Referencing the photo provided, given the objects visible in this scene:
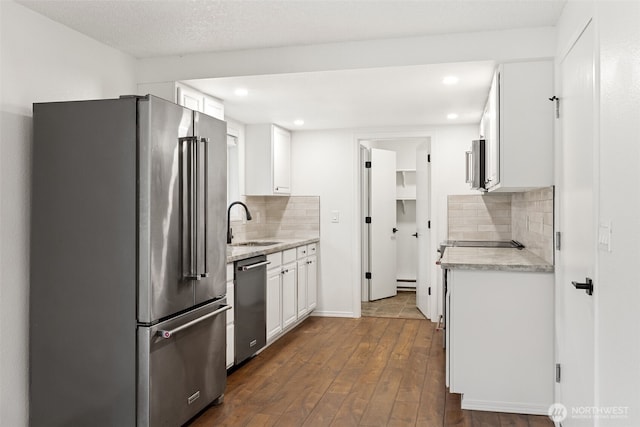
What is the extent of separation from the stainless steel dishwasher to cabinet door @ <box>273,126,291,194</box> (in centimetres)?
151

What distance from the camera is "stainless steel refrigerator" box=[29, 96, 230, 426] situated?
2627mm

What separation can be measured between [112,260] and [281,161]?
3.39 metres

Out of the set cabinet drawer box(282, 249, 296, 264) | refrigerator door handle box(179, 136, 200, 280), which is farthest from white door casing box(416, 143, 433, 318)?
refrigerator door handle box(179, 136, 200, 280)

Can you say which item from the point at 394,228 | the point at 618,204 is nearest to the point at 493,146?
the point at 618,204

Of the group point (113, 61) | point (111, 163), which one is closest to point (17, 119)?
point (111, 163)

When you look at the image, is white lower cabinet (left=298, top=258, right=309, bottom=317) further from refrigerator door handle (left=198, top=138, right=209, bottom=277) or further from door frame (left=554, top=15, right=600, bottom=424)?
door frame (left=554, top=15, right=600, bottom=424)

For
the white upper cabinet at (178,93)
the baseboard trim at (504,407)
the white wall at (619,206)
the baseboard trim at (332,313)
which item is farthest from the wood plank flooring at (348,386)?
the white upper cabinet at (178,93)

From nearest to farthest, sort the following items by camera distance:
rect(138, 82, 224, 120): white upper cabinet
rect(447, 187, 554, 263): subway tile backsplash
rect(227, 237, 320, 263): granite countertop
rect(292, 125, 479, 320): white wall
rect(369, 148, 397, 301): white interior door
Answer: rect(138, 82, 224, 120): white upper cabinet
rect(227, 237, 320, 263): granite countertop
rect(447, 187, 554, 263): subway tile backsplash
rect(292, 125, 479, 320): white wall
rect(369, 148, 397, 301): white interior door

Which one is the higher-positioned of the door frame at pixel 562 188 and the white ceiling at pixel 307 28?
the white ceiling at pixel 307 28

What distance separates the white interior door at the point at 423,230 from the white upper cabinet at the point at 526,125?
259cm

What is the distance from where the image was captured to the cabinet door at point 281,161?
570cm

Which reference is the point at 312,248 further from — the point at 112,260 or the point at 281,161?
the point at 112,260

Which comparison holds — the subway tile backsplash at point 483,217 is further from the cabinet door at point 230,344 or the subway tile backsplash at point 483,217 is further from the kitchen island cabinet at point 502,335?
the cabinet door at point 230,344

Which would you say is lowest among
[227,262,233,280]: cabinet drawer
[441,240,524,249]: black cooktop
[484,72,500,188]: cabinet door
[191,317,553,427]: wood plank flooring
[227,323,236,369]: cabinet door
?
[191,317,553,427]: wood plank flooring
